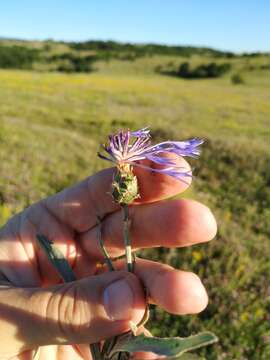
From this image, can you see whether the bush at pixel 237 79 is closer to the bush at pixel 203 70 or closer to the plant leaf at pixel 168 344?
the bush at pixel 203 70

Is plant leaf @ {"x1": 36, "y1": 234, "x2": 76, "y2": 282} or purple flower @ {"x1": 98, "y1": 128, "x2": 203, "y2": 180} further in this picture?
plant leaf @ {"x1": 36, "y1": 234, "x2": 76, "y2": 282}

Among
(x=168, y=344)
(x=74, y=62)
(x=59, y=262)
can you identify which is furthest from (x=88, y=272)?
(x=74, y=62)

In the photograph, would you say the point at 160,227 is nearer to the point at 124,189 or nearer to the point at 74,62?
the point at 124,189

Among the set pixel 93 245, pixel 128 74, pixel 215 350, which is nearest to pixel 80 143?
pixel 215 350

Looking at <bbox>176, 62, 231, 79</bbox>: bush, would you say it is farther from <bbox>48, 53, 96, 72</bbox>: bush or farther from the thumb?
the thumb

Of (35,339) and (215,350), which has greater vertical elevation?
(35,339)

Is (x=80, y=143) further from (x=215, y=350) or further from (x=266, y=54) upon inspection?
(x=266, y=54)

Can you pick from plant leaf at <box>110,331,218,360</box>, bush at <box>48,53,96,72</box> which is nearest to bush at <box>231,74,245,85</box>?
bush at <box>48,53,96,72</box>
